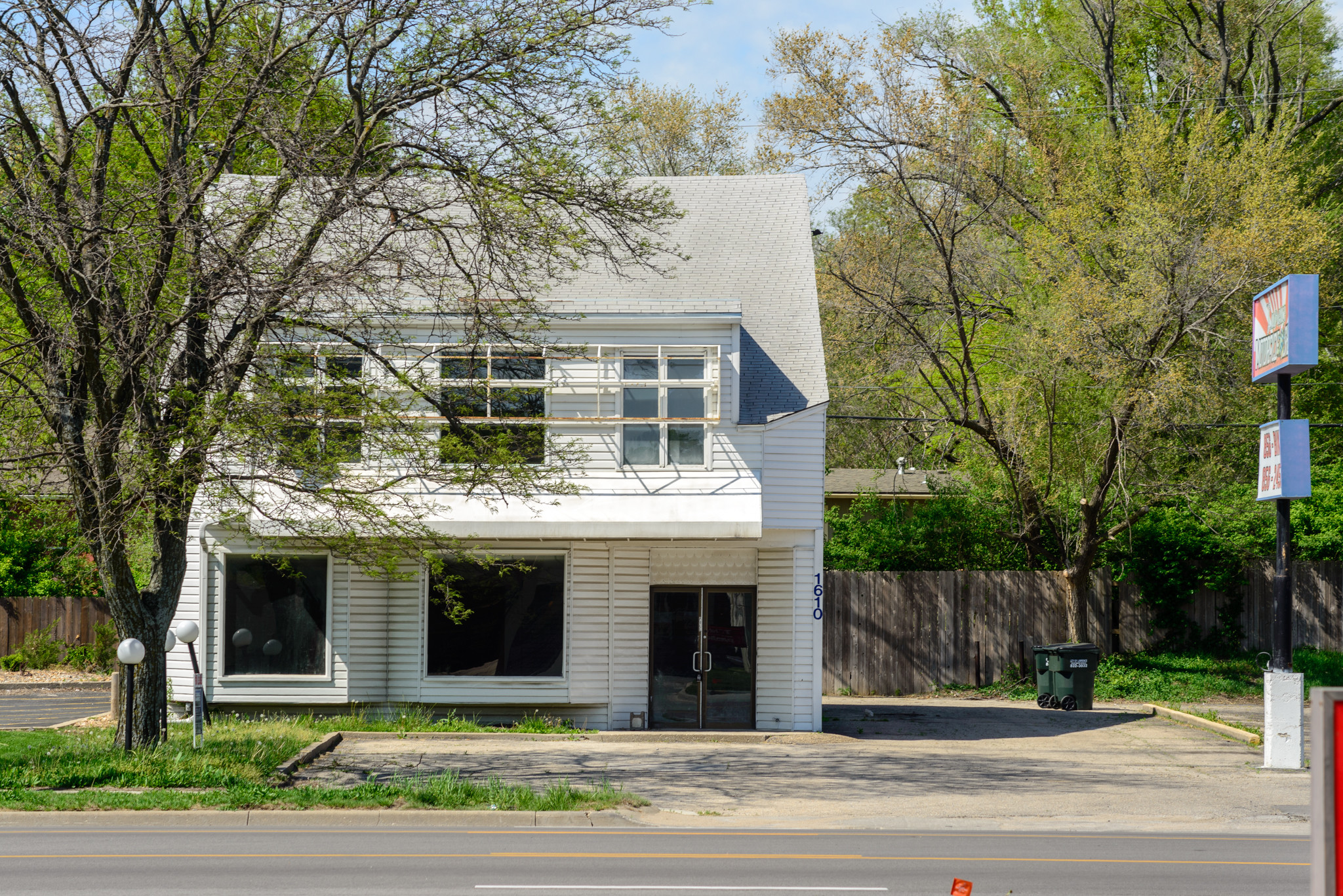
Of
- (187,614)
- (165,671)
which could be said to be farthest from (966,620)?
(165,671)

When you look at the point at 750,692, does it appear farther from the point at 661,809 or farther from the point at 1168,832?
the point at 1168,832

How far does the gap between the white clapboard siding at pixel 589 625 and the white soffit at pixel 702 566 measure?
87cm

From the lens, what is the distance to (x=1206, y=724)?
19375 millimetres

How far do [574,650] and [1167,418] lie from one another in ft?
38.6

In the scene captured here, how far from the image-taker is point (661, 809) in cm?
1244

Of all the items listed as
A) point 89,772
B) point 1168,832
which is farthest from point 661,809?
point 89,772

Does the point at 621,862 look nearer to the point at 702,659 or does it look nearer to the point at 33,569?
the point at 702,659

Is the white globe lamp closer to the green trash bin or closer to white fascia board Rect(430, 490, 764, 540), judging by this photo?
white fascia board Rect(430, 490, 764, 540)

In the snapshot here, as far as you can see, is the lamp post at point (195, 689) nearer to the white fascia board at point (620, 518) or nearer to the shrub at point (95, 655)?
the white fascia board at point (620, 518)

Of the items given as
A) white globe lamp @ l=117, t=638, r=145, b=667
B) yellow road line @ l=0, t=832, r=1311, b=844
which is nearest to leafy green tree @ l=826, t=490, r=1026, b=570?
yellow road line @ l=0, t=832, r=1311, b=844

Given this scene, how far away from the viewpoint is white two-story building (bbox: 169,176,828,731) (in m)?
18.2

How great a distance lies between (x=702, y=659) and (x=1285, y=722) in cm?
846

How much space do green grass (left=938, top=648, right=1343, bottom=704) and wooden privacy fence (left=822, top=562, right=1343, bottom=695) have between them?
1.56 feet

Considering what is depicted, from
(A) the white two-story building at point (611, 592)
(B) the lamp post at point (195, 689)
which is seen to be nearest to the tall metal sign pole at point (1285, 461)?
(A) the white two-story building at point (611, 592)
